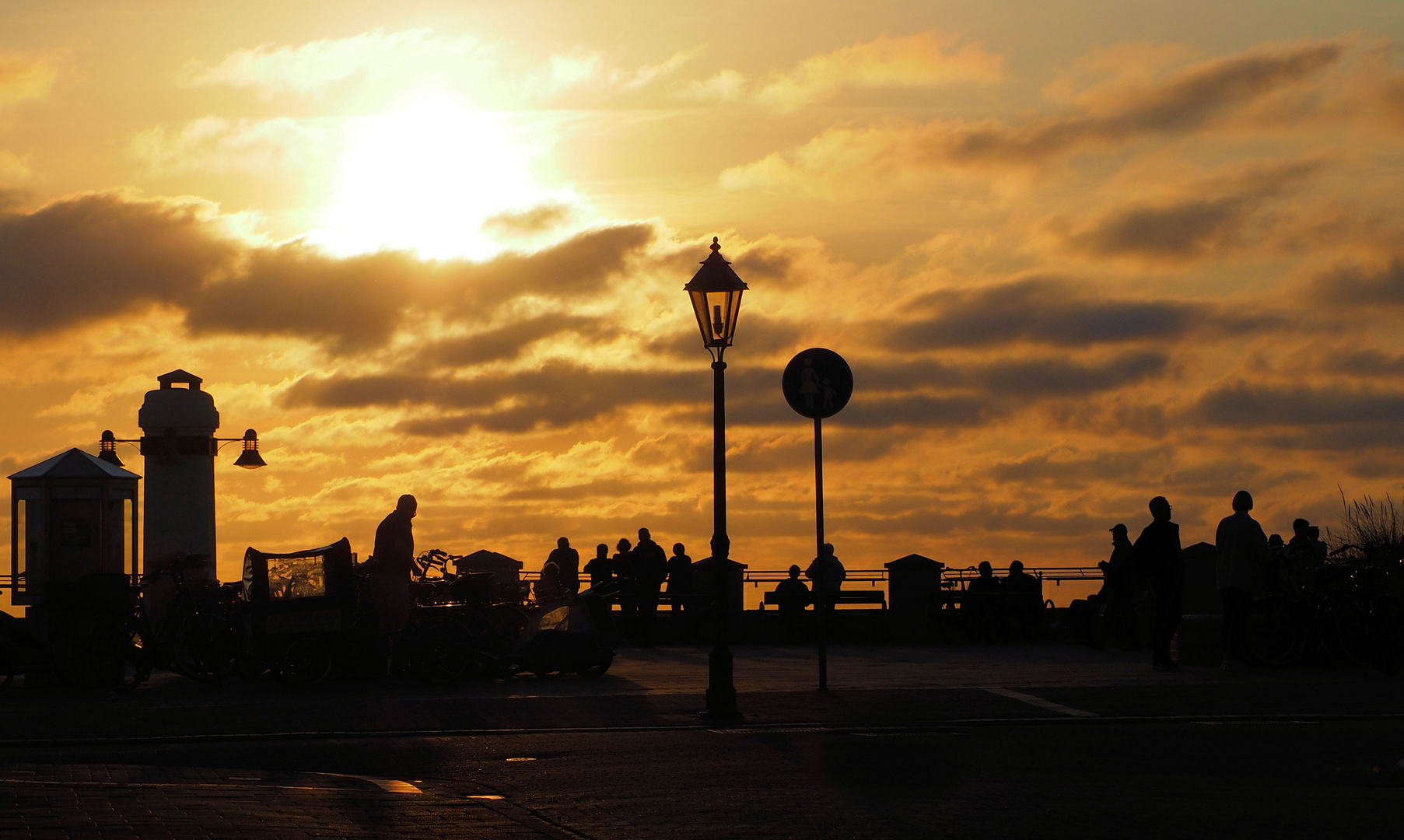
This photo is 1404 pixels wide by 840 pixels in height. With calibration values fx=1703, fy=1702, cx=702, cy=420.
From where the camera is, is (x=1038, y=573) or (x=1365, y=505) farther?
(x=1038, y=573)

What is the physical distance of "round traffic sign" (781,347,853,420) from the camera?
50.9 ft

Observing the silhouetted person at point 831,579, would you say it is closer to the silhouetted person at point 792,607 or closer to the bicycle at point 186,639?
the silhouetted person at point 792,607

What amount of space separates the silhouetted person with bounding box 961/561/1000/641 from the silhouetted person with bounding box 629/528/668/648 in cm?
470

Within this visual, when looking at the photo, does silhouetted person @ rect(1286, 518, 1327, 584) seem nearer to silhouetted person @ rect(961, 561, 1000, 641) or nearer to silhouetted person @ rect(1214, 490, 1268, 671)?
silhouetted person @ rect(1214, 490, 1268, 671)

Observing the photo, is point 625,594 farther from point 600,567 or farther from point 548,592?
point 548,592

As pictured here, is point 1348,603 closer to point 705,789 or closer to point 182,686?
point 705,789

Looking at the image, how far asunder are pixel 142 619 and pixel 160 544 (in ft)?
28.3

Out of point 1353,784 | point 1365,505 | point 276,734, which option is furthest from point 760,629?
point 1353,784

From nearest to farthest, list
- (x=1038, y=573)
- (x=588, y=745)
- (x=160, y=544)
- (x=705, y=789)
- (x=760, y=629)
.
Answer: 1. (x=705, y=789)
2. (x=588, y=745)
3. (x=160, y=544)
4. (x=760, y=629)
5. (x=1038, y=573)

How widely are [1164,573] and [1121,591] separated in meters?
5.03

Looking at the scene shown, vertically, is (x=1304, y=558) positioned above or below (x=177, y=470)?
below

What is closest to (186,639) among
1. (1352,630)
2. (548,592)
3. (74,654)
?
(74,654)

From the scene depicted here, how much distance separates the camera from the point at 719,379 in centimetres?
1459

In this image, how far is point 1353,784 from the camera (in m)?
9.63
